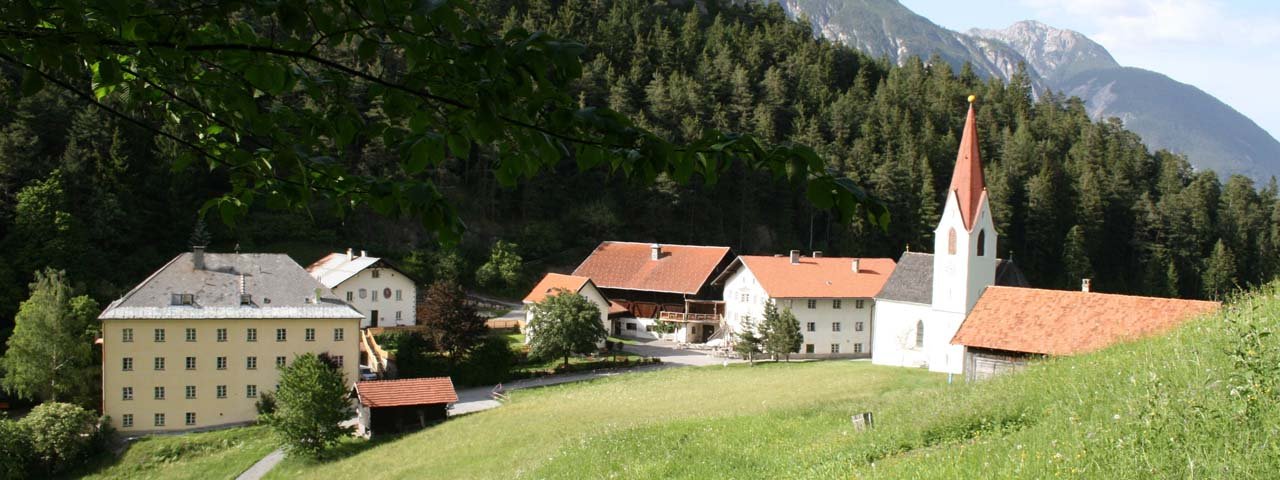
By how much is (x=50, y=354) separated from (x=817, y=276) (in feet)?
122

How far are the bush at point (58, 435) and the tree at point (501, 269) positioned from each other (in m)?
28.5

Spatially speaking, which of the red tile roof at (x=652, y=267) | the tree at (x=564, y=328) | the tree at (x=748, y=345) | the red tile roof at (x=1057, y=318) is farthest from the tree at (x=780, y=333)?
the red tile roof at (x=1057, y=318)

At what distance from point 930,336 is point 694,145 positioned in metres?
40.9

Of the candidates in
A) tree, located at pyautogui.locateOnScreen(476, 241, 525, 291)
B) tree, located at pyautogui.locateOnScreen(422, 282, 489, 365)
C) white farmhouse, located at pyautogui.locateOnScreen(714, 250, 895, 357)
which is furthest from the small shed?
tree, located at pyautogui.locateOnScreen(476, 241, 525, 291)

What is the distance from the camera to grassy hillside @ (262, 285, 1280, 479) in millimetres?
6895

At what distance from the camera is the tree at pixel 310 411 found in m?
27.9

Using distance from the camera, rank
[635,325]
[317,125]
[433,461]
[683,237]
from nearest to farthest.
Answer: [317,125] < [433,461] < [635,325] < [683,237]

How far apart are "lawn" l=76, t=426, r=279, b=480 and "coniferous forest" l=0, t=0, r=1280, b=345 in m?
13.8

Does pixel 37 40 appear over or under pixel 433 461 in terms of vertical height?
over

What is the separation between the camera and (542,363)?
4278 centimetres

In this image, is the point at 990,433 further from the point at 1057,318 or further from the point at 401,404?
the point at 401,404

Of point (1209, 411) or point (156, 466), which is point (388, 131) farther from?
point (156, 466)

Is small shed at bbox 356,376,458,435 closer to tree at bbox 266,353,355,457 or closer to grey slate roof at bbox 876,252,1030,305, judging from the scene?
tree at bbox 266,353,355,457

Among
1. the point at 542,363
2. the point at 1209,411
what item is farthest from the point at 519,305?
the point at 1209,411
